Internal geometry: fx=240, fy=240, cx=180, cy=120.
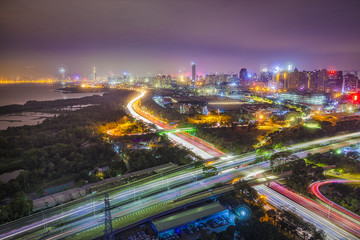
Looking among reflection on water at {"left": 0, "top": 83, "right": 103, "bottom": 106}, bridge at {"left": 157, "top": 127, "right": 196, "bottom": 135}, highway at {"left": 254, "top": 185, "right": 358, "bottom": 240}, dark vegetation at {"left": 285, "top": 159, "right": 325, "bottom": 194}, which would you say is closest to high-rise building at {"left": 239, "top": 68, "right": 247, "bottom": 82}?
reflection on water at {"left": 0, "top": 83, "right": 103, "bottom": 106}

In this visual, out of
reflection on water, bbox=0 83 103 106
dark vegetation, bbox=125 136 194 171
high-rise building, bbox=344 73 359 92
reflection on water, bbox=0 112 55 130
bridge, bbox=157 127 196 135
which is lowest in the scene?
reflection on water, bbox=0 112 55 130

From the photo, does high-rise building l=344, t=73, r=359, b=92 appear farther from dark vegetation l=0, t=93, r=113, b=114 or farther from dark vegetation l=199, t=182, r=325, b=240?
dark vegetation l=199, t=182, r=325, b=240

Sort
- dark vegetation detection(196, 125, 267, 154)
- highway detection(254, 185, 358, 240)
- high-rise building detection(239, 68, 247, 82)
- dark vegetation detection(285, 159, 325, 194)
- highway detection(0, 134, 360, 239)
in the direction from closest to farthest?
highway detection(254, 185, 358, 240) → highway detection(0, 134, 360, 239) → dark vegetation detection(285, 159, 325, 194) → dark vegetation detection(196, 125, 267, 154) → high-rise building detection(239, 68, 247, 82)

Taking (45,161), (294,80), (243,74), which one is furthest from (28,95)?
(243,74)

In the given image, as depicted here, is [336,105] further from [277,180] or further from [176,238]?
[176,238]

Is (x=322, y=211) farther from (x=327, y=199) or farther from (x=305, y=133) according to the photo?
(x=305, y=133)

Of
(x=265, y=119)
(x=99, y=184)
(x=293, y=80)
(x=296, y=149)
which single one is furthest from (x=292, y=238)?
(x=293, y=80)

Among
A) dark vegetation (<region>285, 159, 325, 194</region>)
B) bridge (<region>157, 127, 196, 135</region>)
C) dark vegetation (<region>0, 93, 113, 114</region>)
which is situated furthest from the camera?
dark vegetation (<region>0, 93, 113, 114</region>)
